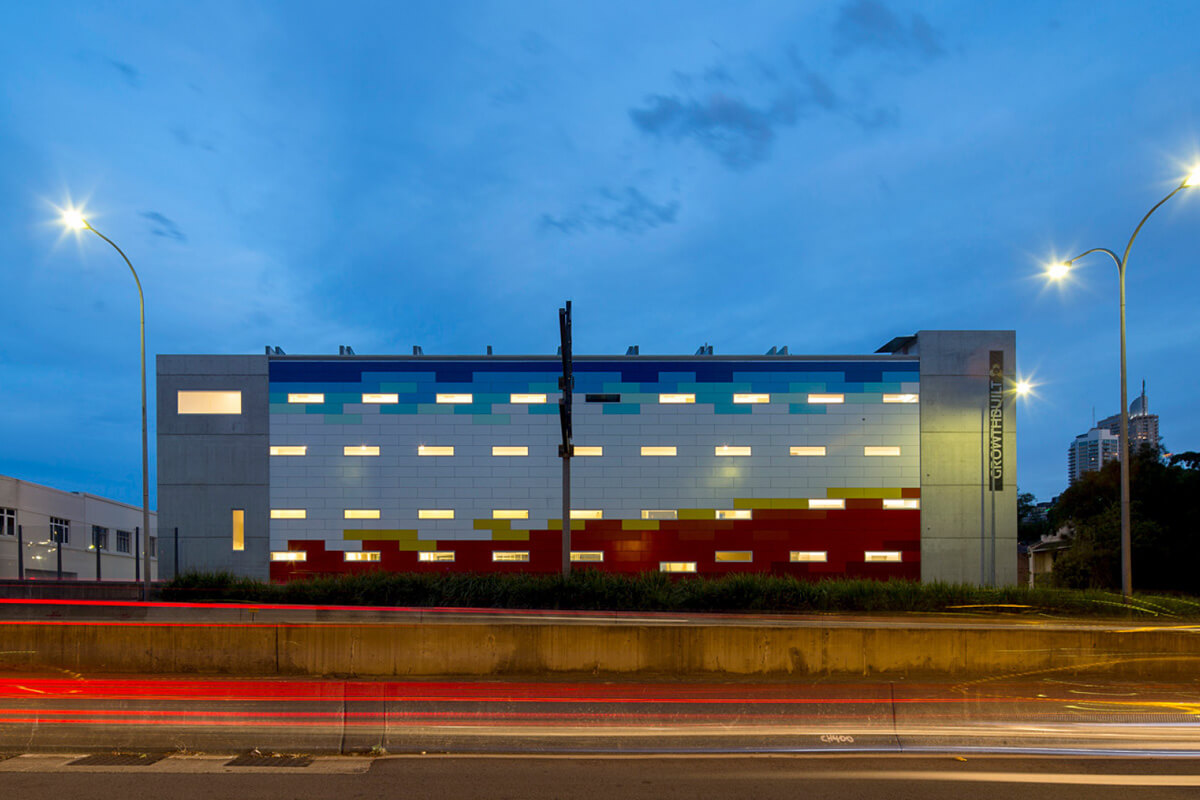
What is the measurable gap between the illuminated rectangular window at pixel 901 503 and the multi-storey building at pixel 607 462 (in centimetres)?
9

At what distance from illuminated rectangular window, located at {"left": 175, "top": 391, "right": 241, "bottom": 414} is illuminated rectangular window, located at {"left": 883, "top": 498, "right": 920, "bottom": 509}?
29760 mm

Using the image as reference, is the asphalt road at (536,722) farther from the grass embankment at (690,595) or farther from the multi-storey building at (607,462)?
the multi-storey building at (607,462)

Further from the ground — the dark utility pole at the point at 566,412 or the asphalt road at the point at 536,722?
the dark utility pole at the point at 566,412

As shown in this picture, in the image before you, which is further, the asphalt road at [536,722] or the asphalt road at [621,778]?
the asphalt road at [536,722]

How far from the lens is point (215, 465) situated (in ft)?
110

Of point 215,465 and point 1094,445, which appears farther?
point 1094,445

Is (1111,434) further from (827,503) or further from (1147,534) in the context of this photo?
(827,503)

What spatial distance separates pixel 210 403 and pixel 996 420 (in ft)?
118

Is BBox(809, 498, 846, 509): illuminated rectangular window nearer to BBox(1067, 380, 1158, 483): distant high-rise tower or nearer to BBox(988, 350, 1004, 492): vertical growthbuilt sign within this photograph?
BBox(988, 350, 1004, 492): vertical growthbuilt sign

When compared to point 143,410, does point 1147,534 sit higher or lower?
lower

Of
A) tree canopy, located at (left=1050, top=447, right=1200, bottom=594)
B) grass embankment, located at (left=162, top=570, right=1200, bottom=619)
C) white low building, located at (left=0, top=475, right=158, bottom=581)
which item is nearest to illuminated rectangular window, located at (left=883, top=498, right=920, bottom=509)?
tree canopy, located at (left=1050, top=447, right=1200, bottom=594)

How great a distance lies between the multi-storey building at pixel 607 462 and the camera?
33.4m

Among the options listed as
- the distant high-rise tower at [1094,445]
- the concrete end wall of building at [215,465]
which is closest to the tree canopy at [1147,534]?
the concrete end wall of building at [215,465]

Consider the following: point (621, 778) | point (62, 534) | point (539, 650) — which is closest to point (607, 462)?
point (539, 650)
